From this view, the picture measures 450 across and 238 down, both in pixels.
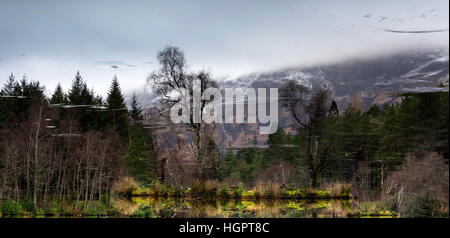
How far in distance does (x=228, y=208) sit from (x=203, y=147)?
1.59 meters

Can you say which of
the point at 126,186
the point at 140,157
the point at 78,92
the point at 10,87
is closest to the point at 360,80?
the point at 140,157

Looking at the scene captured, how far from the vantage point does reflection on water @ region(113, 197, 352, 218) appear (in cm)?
570

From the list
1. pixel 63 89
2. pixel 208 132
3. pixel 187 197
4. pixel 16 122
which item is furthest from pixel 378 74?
pixel 16 122

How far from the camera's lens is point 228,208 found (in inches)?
250

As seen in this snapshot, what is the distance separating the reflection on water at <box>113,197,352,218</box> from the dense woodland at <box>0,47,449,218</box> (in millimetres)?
487

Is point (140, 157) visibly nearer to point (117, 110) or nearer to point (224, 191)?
point (117, 110)

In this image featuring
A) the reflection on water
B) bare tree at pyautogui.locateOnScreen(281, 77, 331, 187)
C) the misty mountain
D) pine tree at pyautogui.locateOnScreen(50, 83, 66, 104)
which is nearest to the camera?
the misty mountain

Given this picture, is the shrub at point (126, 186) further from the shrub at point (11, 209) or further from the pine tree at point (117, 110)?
the shrub at point (11, 209)

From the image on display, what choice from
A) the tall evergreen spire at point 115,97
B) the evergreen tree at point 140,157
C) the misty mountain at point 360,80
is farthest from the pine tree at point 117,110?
the misty mountain at point 360,80

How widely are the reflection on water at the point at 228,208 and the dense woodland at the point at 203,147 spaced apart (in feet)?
1.60

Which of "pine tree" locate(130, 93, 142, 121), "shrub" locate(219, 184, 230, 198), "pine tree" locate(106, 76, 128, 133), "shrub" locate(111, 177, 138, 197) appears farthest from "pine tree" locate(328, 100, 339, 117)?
"shrub" locate(111, 177, 138, 197)

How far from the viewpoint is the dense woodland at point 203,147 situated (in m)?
5.86

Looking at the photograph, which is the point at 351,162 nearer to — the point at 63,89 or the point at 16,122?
the point at 63,89

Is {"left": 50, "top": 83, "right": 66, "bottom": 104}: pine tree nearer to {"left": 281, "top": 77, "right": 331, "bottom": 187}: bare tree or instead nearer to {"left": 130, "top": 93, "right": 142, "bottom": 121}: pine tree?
{"left": 130, "top": 93, "right": 142, "bottom": 121}: pine tree
